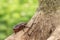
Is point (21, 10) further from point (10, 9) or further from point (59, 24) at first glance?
point (59, 24)

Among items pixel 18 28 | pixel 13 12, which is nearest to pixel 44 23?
pixel 18 28

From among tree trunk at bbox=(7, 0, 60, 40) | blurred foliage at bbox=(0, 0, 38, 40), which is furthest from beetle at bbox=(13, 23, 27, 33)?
blurred foliage at bbox=(0, 0, 38, 40)

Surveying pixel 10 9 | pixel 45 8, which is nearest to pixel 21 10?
pixel 10 9

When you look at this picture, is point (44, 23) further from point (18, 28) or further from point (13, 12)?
point (13, 12)

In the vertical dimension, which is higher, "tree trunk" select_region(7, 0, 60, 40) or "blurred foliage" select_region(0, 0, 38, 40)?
"blurred foliage" select_region(0, 0, 38, 40)

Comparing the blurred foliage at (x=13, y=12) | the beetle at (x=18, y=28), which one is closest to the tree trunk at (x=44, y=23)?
the beetle at (x=18, y=28)

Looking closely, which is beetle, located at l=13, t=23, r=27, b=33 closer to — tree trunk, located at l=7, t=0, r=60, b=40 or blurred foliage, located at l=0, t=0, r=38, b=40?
tree trunk, located at l=7, t=0, r=60, b=40

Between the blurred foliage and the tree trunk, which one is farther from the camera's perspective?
the blurred foliage
